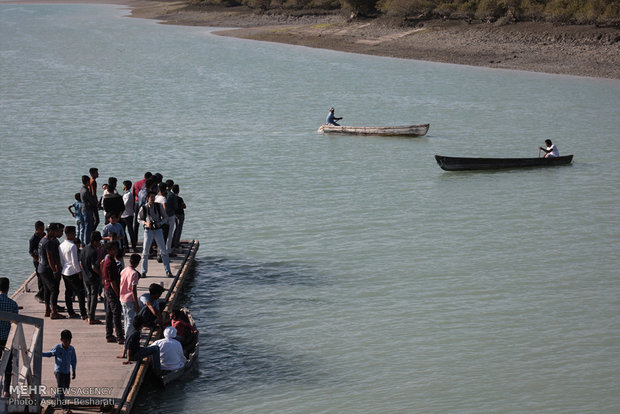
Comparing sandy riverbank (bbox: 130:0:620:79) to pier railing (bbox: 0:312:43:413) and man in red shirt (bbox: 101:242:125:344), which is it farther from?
pier railing (bbox: 0:312:43:413)

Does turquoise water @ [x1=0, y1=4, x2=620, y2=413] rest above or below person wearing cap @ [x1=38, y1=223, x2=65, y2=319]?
below

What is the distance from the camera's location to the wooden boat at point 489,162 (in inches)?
1294

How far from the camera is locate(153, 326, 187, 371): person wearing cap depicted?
14523mm

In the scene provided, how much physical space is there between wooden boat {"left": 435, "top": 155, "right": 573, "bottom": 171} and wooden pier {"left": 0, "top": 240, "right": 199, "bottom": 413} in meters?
18.1

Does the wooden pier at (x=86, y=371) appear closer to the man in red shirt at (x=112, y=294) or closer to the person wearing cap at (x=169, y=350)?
the man in red shirt at (x=112, y=294)

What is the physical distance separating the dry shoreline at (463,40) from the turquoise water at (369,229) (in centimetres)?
388

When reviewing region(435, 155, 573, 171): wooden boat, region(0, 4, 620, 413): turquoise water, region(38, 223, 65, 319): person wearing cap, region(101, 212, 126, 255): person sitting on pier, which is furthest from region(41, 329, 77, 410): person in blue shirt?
region(435, 155, 573, 171): wooden boat

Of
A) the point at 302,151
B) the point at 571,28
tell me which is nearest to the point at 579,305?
the point at 302,151

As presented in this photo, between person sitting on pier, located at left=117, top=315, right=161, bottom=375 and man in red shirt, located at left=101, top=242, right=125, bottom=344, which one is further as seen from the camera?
man in red shirt, located at left=101, top=242, right=125, bottom=344

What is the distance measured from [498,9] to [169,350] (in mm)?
64960

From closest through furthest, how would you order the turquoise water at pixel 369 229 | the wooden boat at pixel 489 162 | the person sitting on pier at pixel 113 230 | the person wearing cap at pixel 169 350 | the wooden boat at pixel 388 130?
the person wearing cap at pixel 169 350, the person sitting on pier at pixel 113 230, the turquoise water at pixel 369 229, the wooden boat at pixel 489 162, the wooden boat at pixel 388 130

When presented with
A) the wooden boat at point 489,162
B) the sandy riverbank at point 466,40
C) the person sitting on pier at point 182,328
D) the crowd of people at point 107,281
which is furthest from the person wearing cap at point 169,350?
the sandy riverbank at point 466,40

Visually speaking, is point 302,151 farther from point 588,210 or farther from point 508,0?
point 508,0

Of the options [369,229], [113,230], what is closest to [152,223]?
[113,230]
